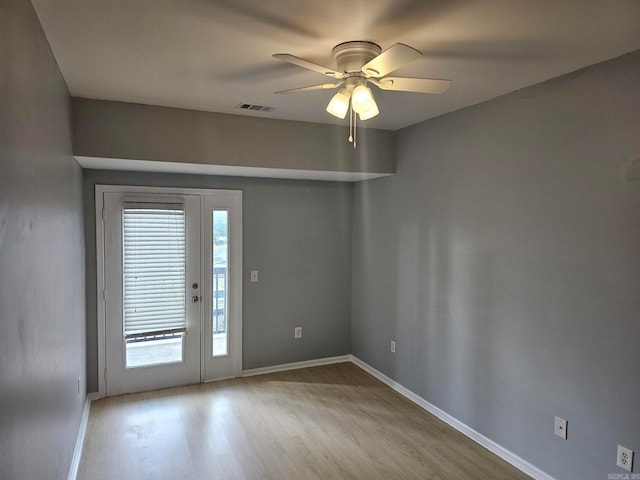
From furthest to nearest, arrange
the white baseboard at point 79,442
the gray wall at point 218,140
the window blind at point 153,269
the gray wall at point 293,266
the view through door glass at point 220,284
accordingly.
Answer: the gray wall at point 293,266, the view through door glass at point 220,284, the window blind at point 153,269, the gray wall at point 218,140, the white baseboard at point 79,442

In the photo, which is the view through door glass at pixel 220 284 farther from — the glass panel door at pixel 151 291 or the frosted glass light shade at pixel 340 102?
the frosted glass light shade at pixel 340 102

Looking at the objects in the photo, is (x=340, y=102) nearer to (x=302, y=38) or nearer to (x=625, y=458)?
(x=302, y=38)

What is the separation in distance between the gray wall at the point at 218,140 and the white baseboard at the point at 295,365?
2.20 metres

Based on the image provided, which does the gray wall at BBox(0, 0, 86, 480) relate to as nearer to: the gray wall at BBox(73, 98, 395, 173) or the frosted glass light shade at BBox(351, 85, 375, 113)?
the gray wall at BBox(73, 98, 395, 173)

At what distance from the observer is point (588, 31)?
6.51 feet

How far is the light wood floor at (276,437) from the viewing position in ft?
9.56

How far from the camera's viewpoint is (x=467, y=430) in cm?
337

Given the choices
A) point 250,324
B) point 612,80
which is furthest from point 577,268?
point 250,324

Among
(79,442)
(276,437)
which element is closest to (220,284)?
(276,437)

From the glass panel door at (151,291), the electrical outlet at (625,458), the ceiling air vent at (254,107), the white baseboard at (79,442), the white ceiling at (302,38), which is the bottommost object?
the white baseboard at (79,442)

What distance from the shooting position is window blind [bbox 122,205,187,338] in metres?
4.05

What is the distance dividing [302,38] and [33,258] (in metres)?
1.52

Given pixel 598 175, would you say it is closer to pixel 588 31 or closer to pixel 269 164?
pixel 588 31

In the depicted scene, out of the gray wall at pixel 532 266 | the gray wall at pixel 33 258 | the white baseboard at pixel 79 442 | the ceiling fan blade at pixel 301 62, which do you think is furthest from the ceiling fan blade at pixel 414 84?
the white baseboard at pixel 79 442
